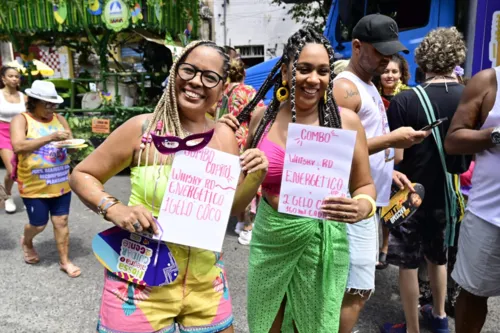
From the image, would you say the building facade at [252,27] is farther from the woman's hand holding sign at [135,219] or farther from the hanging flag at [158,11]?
the woman's hand holding sign at [135,219]

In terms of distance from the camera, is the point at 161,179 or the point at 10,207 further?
the point at 10,207

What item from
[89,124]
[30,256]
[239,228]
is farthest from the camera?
[89,124]

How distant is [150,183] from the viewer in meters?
1.54

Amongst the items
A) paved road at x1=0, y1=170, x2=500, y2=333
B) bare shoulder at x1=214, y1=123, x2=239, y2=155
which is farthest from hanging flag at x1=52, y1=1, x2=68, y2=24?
bare shoulder at x1=214, y1=123, x2=239, y2=155

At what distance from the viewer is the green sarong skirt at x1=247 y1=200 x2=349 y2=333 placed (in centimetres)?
185

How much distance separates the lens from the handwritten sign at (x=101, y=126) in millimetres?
7102

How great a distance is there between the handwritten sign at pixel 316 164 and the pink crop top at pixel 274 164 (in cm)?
17

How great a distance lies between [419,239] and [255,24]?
69.9ft

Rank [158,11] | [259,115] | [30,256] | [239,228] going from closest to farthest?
[259,115] → [30,256] → [239,228] → [158,11]

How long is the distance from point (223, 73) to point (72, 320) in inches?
87.8

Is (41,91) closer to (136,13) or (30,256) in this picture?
(30,256)

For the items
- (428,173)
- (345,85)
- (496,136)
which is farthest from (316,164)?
(428,173)

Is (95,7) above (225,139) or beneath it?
Answer: above

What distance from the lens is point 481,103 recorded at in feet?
6.55
